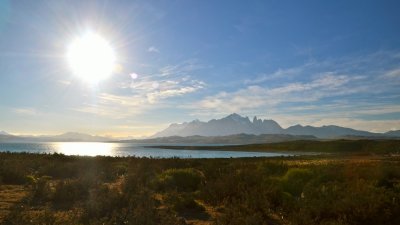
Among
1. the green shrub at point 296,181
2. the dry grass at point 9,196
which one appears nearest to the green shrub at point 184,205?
the green shrub at point 296,181

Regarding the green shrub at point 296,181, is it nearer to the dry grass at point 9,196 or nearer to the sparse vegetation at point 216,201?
the sparse vegetation at point 216,201

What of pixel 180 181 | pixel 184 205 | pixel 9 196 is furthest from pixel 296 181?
pixel 9 196

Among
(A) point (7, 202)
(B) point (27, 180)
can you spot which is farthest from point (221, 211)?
(B) point (27, 180)

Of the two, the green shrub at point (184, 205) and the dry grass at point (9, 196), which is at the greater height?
the dry grass at point (9, 196)

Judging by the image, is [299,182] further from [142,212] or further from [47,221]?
[47,221]

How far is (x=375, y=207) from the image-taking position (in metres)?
→ 9.69

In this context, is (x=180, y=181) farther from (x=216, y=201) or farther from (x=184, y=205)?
(x=184, y=205)

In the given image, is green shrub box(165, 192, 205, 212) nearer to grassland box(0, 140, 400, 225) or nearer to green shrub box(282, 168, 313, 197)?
grassland box(0, 140, 400, 225)

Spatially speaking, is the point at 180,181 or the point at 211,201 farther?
the point at 180,181

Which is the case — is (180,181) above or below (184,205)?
above

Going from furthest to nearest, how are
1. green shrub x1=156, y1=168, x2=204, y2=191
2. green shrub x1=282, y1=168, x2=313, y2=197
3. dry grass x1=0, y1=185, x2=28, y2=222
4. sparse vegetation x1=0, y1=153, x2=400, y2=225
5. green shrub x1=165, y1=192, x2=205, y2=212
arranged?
green shrub x1=156, y1=168, x2=204, y2=191 < green shrub x1=282, y1=168, x2=313, y2=197 < green shrub x1=165, y1=192, x2=205, y2=212 < dry grass x1=0, y1=185, x2=28, y2=222 < sparse vegetation x1=0, y1=153, x2=400, y2=225

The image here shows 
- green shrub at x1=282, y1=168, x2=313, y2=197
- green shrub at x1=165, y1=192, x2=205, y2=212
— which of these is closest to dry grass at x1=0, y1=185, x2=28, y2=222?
green shrub at x1=165, y1=192, x2=205, y2=212

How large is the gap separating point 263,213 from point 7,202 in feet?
31.0

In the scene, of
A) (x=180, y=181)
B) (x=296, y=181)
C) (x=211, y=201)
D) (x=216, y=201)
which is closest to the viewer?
(x=216, y=201)
